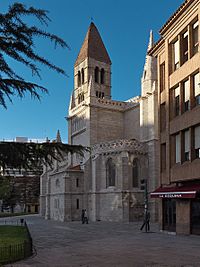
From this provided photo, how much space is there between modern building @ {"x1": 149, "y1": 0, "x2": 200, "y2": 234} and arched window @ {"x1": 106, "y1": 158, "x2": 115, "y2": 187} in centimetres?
2090

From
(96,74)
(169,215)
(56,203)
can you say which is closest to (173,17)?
(169,215)

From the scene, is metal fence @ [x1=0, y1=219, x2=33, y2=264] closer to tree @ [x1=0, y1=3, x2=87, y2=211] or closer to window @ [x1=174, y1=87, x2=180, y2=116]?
tree @ [x1=0, y1=3, x2=87, y2=211]

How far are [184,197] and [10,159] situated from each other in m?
18.9

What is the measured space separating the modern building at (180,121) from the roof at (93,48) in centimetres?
4240

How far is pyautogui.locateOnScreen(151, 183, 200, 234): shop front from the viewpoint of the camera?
82.1 feet

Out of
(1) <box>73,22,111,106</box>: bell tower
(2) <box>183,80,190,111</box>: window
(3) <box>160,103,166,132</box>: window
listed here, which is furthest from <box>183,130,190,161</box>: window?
(1) <box>73,22,111,106</box>: bell tower

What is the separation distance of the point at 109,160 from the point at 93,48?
2886 cm

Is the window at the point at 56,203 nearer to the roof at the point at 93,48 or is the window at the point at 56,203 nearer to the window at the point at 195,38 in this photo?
the roof at the point at 93,48

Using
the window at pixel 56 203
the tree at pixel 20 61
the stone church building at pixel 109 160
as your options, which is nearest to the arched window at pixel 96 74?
the stone church building at pixel 109 160

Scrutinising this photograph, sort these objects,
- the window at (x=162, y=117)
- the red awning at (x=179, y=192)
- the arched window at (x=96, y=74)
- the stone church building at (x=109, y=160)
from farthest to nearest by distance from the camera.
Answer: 1. the arched window at (x=96, y=74)
2. the stone church building at (x=109, y=160)
3. the window at (x=162, y=117)
4. the red awning at (x=179, y=192)

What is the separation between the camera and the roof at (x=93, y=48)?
7281 cm

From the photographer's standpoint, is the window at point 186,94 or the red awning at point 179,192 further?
the window at point 186,94

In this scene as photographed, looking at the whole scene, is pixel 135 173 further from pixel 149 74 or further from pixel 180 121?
pixel 180 121

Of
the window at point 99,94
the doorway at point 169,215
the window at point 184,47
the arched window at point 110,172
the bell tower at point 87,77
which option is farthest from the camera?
the window at point 99,94
